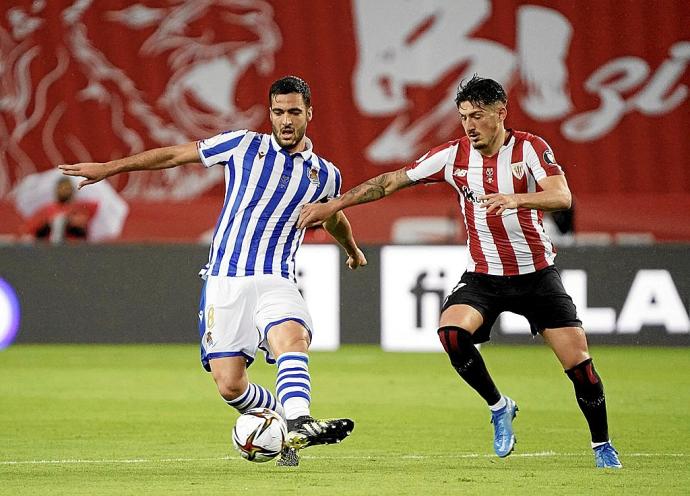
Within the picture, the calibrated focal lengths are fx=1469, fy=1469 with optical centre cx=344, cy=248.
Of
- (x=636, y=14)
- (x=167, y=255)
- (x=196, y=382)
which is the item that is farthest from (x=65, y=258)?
(x=636, y=14)

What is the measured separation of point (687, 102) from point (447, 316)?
51.4 ft

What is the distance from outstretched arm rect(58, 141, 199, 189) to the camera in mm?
7223

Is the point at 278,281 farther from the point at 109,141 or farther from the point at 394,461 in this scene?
the point at 109,141

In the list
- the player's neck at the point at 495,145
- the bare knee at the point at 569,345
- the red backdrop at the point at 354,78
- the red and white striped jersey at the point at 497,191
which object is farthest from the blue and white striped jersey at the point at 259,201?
the red backdrop at the point at 354,78

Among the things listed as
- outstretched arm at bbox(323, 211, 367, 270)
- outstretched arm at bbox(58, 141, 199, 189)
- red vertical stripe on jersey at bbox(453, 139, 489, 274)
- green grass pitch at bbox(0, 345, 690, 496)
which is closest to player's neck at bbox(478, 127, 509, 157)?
red vertical stripe on jersey at bbox(453, 139, 489, 274)

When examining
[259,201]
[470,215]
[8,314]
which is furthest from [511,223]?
[8,314]

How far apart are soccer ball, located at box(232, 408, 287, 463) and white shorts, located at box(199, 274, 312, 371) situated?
61cm

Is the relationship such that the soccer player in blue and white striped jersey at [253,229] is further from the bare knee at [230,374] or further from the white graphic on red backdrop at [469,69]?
the white graphic on red backdrop at [469,69]

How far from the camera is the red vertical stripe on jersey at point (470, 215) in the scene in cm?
780

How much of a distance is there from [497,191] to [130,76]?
15616 mm

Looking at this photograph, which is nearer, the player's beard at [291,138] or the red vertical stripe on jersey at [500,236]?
the player's beard at [291,138]

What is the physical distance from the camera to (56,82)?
2247 cm

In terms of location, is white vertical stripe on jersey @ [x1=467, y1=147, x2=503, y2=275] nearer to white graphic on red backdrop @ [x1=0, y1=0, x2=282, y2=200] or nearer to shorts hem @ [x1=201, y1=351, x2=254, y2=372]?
shorts hem @ [x1=201, y1=351, x2=254, y2=372]

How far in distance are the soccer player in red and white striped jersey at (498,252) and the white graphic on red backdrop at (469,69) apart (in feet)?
47.2
